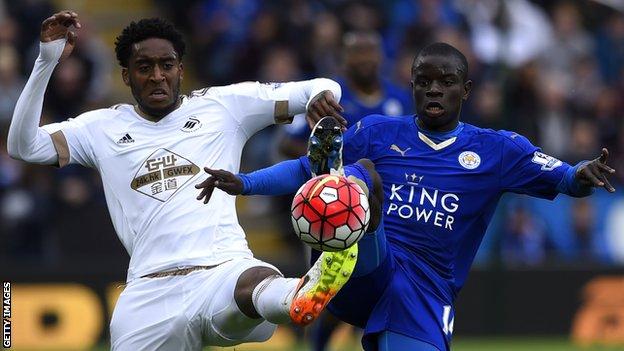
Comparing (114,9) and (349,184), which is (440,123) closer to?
(349,184)

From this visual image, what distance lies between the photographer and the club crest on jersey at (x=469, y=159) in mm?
7375

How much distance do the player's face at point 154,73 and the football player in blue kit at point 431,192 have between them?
0.87 metres

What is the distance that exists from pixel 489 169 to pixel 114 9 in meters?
10.6

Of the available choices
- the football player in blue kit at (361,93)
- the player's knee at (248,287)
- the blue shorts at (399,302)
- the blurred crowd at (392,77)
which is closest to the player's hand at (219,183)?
the player's knee at (248,287)

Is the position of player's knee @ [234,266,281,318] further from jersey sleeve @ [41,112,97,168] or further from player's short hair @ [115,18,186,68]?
player's short hair @ [115,18,186,68]

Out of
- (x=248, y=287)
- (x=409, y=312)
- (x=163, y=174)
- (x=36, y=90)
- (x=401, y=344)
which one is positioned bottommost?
(x=401, y=344)

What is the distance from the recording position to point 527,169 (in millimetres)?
7312

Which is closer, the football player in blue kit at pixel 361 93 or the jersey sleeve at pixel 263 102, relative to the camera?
the jersey sleeve at pixel 263 102

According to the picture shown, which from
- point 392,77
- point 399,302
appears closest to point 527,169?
→ point 399,302

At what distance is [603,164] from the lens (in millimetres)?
6840

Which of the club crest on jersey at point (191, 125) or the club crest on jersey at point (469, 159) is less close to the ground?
the club crest on jersey at point (191, 125)

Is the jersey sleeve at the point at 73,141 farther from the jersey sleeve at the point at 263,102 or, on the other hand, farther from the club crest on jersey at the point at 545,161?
the club crest on jersey at the point at 545,161

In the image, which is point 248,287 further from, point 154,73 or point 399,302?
point 154,73

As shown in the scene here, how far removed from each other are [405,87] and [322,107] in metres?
7.69
